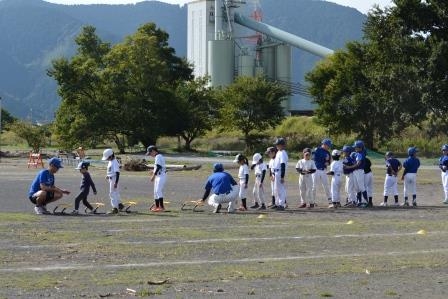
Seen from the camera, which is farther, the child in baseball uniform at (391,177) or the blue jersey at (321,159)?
the child in baseball uniform at (391,177)

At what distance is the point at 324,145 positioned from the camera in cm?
2278

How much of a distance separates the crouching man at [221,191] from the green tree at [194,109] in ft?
160

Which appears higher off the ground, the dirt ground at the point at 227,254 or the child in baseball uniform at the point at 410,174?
the child in baseball uniform at the point at 410,174

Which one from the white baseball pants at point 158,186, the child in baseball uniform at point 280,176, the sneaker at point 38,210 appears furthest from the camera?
the child in baseball uniform at point 280,176

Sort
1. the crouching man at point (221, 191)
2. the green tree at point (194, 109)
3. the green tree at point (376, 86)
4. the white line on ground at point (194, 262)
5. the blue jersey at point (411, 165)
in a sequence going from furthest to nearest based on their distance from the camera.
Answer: the green tree at point (194, 109)
the green tree at point (376, 86)
the blue jersey at point (411, 165)
the crouching man at point (221, 191)
the white line on ground at point (194, 262)

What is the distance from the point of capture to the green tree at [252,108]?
65312mm

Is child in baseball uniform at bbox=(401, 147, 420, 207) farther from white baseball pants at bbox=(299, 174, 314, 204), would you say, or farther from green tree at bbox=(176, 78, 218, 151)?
green tree at bbox=(176, 78, 218, 151)

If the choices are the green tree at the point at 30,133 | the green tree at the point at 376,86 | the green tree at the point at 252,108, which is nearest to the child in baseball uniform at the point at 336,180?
the green tree at the point at 376,86

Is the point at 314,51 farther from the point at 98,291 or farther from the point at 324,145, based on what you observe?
the point at 98,291

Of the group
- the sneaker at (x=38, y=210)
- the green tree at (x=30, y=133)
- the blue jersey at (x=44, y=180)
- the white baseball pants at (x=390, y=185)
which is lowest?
the sneaker at (x=38, y=210)

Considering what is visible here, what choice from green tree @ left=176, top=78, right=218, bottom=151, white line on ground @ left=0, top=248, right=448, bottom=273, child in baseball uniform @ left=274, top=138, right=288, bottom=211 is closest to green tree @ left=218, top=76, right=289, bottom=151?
green tree @ left=176, top=78, right=218, bottom=151

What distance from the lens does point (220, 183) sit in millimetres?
20281

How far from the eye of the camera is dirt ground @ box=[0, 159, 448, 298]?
9289 millimetres

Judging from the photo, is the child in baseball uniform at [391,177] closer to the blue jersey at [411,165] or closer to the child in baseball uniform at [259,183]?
the blue jersey at [411,165]
